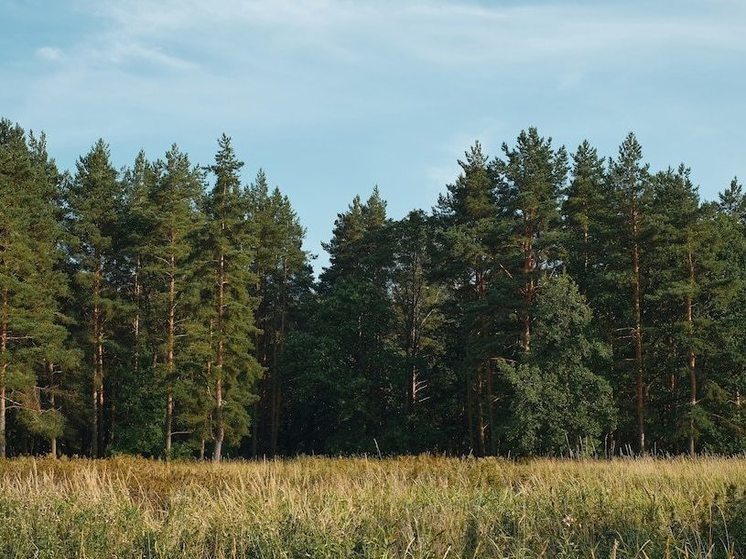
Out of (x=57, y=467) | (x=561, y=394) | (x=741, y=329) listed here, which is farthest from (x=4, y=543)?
(x=741, y=329)

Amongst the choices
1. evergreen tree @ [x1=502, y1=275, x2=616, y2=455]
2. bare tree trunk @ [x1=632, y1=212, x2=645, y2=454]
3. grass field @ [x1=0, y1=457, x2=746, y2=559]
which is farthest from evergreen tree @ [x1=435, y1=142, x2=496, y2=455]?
grass field @ [x1=0, y1=457, x2=746, y2=559]

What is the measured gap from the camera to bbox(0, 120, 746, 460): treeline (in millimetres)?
33719

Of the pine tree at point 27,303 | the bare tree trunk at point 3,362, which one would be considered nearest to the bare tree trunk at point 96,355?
the pine tree at point 27,303

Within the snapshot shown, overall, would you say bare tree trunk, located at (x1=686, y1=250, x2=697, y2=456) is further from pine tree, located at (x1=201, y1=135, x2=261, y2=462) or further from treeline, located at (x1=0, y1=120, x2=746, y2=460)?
pine tree, located at (x1=201, y1=135, x2=261, y2=462)

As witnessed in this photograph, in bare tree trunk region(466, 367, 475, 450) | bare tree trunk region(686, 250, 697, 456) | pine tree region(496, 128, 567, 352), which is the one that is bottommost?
bare tree trunk region(466, 367, 475, 450)

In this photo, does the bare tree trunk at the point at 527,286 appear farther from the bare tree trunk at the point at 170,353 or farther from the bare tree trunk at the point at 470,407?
the bare tree trunk at the point at 170,353

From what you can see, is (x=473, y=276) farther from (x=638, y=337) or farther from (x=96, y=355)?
(x=96, y=355)

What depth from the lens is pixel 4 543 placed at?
280 inches

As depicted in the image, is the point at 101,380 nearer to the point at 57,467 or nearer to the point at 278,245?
the point at 278,245

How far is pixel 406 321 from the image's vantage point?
48.6 m

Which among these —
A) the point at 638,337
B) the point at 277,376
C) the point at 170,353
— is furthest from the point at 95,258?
the point at 638,337

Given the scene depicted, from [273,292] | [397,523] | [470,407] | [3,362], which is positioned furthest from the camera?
[273,292]

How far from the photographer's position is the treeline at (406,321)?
33719 millimetres

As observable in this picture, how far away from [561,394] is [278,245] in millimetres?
25013
